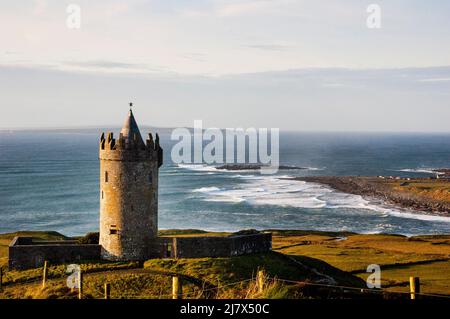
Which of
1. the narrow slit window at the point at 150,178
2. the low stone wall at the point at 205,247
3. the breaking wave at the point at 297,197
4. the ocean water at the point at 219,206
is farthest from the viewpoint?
the breaking wave at the point at 297,197

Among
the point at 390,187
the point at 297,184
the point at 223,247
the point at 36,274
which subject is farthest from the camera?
the point at 297,184

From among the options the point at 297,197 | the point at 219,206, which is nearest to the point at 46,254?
the point at 219,206

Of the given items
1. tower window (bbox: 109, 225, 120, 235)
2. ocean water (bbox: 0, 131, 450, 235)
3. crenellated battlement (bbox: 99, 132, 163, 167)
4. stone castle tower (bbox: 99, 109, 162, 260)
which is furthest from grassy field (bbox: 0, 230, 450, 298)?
ocean water (bbox: 0, 131, 450, 235)

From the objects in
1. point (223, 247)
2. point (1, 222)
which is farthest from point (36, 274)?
point (1, 222)

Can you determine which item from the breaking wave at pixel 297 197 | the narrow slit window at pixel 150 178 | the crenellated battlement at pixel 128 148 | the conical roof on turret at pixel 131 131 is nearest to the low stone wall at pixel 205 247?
the narrow slit window at pixel 150 178

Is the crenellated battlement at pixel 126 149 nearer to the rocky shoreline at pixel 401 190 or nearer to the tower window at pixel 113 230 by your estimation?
the tower window at pixel 113 230

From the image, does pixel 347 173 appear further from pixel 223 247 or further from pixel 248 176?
pixel 223 247
